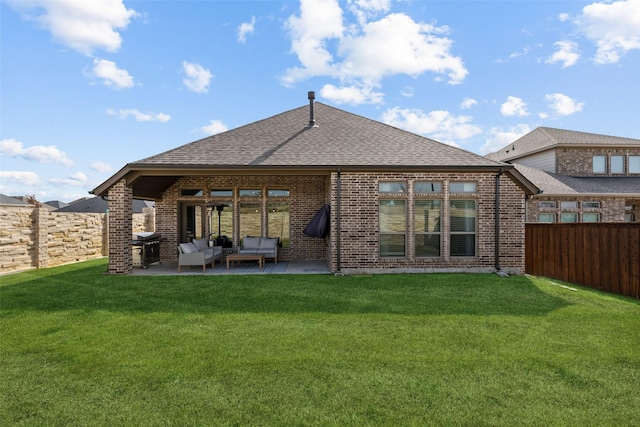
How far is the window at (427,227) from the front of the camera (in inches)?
388

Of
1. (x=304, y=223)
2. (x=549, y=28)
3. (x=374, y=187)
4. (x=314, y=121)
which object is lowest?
(x=304, y=223)

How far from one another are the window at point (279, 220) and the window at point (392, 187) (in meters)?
4.07

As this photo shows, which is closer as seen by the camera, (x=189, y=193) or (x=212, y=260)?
(x=212, y=260)

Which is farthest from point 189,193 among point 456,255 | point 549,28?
point 549,28

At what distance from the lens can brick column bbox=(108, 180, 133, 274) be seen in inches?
382

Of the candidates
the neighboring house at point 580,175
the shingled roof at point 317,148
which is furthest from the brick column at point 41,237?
the neighboring house at point 580,175

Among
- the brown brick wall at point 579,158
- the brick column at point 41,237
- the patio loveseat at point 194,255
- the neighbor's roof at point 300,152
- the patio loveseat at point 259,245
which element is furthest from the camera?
the brown brick wall at point 579,158

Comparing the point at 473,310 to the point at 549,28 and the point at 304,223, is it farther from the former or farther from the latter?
the point at 549,28

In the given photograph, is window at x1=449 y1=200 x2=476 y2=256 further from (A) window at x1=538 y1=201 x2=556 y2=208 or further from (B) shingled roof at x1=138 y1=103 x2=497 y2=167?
(A) window at x1=538 y1=201 x2=556 y2=208

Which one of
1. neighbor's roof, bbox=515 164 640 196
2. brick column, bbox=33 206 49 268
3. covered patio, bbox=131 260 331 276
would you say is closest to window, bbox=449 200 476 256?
covered patio, bbox=131 260 331 276

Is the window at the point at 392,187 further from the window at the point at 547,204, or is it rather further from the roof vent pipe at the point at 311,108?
the window at the point at 547,204

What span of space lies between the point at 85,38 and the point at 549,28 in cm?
1507

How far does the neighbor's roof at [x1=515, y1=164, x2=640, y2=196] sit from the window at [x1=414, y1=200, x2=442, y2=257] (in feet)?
29.6

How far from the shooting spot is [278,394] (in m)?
3.32
